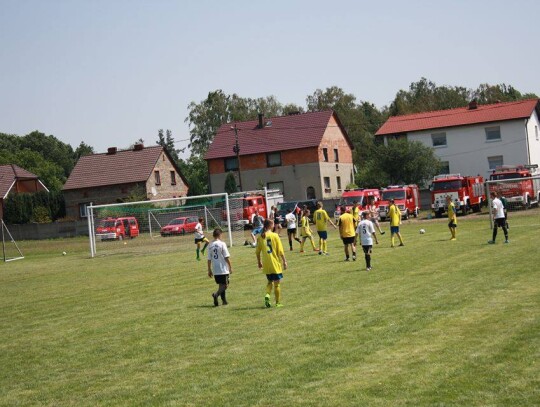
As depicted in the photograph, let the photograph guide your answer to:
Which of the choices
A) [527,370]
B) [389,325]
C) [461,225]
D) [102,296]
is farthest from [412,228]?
[527,370]

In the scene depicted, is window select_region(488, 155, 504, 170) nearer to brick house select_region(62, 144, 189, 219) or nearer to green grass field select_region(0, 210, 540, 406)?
brick house select_region(62, 144, 189, 219)

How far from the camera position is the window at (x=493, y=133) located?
6825 centimetres

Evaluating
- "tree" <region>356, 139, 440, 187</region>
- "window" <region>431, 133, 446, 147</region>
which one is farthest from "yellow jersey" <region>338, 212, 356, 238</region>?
"window" <region>431, 133, 446, 147</region>

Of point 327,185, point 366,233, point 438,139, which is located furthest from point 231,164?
point 366,233

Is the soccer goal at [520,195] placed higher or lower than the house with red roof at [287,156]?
lower

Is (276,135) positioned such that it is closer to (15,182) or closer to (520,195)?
(15,182)

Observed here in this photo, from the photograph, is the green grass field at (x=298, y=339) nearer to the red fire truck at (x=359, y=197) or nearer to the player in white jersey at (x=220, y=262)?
the player in white jersey at (x=220, y=262)

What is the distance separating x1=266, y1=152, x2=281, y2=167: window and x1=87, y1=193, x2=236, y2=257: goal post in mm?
27486

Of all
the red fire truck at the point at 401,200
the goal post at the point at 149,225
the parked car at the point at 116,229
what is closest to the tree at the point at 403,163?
the red fire truck at the point at 401,200

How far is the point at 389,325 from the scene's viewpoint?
13.3m

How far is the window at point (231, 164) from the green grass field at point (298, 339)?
48192mm

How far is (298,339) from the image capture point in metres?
12.8

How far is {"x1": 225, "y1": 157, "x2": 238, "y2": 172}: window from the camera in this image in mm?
72838

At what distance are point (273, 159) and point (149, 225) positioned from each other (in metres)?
29.6
